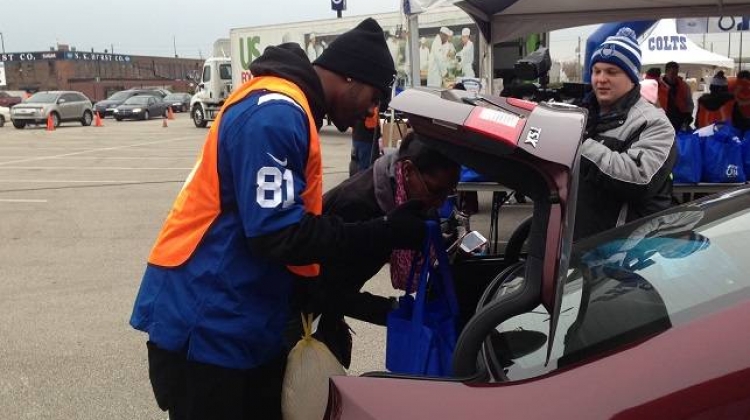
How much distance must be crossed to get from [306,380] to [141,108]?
112 feet

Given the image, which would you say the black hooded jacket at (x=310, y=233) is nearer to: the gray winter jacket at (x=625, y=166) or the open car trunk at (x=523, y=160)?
the open car trunk at (x=523, y=160)

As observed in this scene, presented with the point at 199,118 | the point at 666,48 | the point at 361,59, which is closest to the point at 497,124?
the point at 361,59

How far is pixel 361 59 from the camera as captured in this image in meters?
1.89

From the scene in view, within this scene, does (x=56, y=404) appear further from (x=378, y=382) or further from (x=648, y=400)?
(x=648, y=400)

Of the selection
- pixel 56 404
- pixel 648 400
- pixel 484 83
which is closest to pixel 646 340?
Result: pixel 648 400

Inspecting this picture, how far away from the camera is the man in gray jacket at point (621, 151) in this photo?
2908mm

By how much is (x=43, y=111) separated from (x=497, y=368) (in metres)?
28.6

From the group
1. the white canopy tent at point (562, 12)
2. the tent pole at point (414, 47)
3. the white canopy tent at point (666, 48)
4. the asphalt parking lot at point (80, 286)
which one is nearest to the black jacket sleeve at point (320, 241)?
the asphalt parking lot at point (80, 286)

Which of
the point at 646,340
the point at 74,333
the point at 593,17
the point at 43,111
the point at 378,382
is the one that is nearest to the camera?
the point at 646,340

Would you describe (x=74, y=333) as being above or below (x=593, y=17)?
below

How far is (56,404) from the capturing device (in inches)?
138

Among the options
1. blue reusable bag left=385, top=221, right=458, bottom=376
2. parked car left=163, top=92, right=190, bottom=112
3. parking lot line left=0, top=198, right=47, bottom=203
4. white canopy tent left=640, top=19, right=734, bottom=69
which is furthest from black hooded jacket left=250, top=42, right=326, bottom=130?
parked car left=163, top=92, right=190, bottom=112

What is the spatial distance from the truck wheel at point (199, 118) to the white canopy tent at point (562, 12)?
67.0ft

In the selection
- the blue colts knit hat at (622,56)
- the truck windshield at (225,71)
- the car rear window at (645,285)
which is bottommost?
the car rear window at (645,285)
